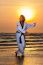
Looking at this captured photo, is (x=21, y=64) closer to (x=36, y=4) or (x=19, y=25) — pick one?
(x=19, y=25)

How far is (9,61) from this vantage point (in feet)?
53.6

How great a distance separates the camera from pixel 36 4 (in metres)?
54.7

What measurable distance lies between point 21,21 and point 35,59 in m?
1.98

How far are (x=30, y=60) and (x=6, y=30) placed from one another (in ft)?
82.8

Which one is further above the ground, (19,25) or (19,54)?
(19,25)

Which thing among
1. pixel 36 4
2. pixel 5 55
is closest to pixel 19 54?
pixel 5 55

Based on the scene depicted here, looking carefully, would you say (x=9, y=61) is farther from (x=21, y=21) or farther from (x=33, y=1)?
(x=33, y=1)

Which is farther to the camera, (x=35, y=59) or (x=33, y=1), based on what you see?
(x=33, y=1)

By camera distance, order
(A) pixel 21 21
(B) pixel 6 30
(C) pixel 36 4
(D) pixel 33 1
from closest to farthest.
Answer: (A) pixel 21 21 → (B) pixel 6 30 → (C) pixel 36 4 → (D) pixel 33 1

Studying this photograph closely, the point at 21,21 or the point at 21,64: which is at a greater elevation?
the point at 21,21

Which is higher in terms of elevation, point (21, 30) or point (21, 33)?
point (21, 30)

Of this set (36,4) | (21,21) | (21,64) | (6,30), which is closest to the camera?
(21,64)

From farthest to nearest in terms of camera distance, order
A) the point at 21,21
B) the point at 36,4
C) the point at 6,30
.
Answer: the point at 36,4
the point at 6,30
the point at 21,21

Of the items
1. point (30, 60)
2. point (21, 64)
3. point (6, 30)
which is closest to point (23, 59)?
point (30, 60)
